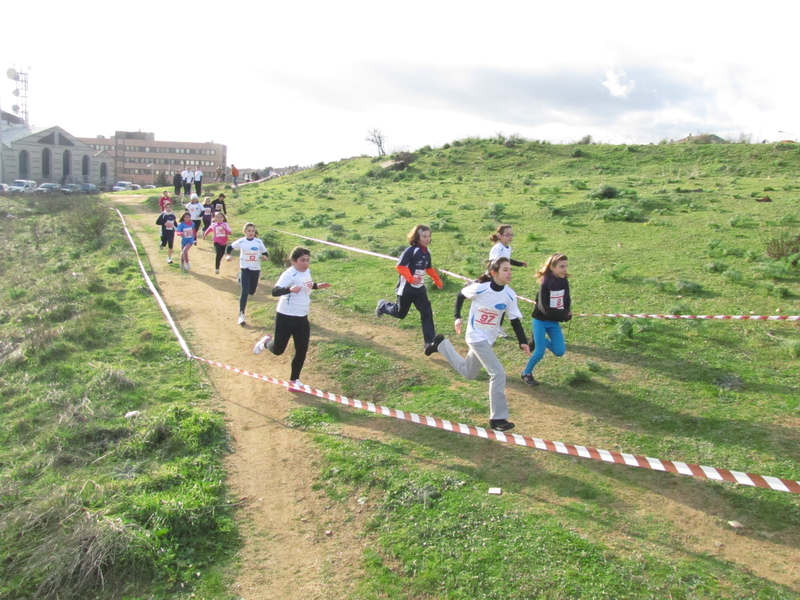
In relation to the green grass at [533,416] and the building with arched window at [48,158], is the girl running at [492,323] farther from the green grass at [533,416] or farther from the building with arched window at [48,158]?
the building with arched window at [48,158]

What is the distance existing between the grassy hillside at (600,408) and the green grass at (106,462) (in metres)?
1.32

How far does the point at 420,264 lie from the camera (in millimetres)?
8570

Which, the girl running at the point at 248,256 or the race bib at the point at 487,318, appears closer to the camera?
the race bib at the point at 487,318

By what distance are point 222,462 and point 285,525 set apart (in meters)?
1.40

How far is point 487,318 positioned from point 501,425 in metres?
1.17

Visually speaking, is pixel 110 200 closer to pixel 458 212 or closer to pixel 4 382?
pixel 458 212

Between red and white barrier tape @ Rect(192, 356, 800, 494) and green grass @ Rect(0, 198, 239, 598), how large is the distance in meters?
1.65

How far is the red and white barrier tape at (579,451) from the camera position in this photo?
4.78 m

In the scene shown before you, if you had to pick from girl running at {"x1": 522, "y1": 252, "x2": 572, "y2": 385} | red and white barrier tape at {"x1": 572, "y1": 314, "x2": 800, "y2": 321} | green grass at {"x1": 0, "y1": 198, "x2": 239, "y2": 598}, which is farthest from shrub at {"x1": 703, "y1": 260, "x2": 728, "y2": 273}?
green grass at {"x1": 0, "y1": 198, "x2": 239, "y2": 598}

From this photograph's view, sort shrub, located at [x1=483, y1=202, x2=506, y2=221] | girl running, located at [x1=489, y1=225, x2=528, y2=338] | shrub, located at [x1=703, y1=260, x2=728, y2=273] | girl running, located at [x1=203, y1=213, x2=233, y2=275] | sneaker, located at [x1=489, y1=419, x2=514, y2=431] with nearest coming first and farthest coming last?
sneaker, located at [x1=489, y1=419, x2=514, y2=431]
girl running, located at [x1=489, y1=225, x2=528, y2=338]
shrub, located at [x1=703, y1=260, x2=728, y2=273]
girl running, located at [x1=203, y1=213, x2=233, y2=275]
shrub, located at [x1=483, y1=202, x2=506, y2=221]

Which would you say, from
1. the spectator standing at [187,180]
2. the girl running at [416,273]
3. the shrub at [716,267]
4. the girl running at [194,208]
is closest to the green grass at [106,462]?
the girl running at [416,273]

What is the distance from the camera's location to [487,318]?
21.4 feet

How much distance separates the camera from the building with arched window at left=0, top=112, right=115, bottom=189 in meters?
73.9

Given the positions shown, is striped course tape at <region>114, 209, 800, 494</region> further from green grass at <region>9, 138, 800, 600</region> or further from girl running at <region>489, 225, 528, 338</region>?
girl running at <region>489, 225, 528, 338</region>
